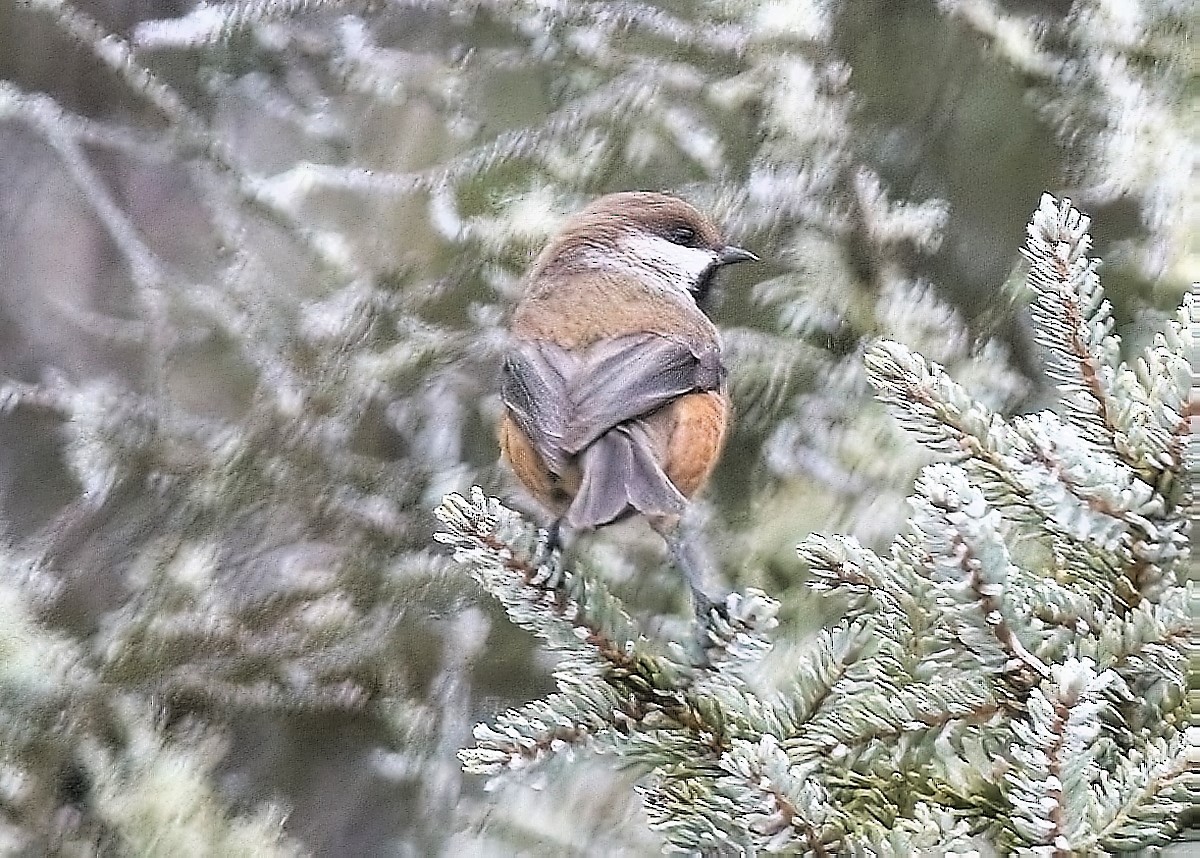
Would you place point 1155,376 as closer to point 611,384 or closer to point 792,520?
point 611,384

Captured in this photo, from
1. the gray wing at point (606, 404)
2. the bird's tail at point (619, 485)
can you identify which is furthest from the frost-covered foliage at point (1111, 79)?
the bird's tail at point (619, 485)

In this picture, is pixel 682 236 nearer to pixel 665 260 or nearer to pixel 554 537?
pixel 665 260

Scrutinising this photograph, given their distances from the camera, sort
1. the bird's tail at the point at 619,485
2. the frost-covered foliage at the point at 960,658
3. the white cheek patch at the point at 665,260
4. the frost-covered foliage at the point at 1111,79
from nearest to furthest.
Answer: the frost-covered foliage at the point at 960,658 → the bird's tail at the point at 619,485 → the white cheek patch at the point at 665,260 → the frost-covered foliage at the point at 1111,79

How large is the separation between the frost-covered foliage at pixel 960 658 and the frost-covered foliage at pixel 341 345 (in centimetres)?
62

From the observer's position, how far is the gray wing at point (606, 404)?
0.69 meters

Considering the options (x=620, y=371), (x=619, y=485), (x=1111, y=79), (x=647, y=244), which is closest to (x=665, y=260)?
(x=647, y=244)

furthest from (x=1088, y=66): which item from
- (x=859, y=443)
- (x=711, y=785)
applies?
(x=711, y=785)

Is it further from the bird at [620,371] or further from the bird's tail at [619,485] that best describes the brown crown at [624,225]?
the bird's tail at [619,485]

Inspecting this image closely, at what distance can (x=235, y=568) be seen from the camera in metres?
1.21

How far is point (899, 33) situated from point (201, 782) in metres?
1.06

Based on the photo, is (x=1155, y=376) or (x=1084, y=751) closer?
(x=1084, y=751)

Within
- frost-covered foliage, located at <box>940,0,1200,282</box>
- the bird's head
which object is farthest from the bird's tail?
Result: frost-covered foliage, located at <box>940,0,1200,282</box>

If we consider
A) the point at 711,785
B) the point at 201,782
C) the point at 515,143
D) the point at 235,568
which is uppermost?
the point at 711,785

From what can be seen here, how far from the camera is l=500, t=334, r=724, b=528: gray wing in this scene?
2.26 ft
